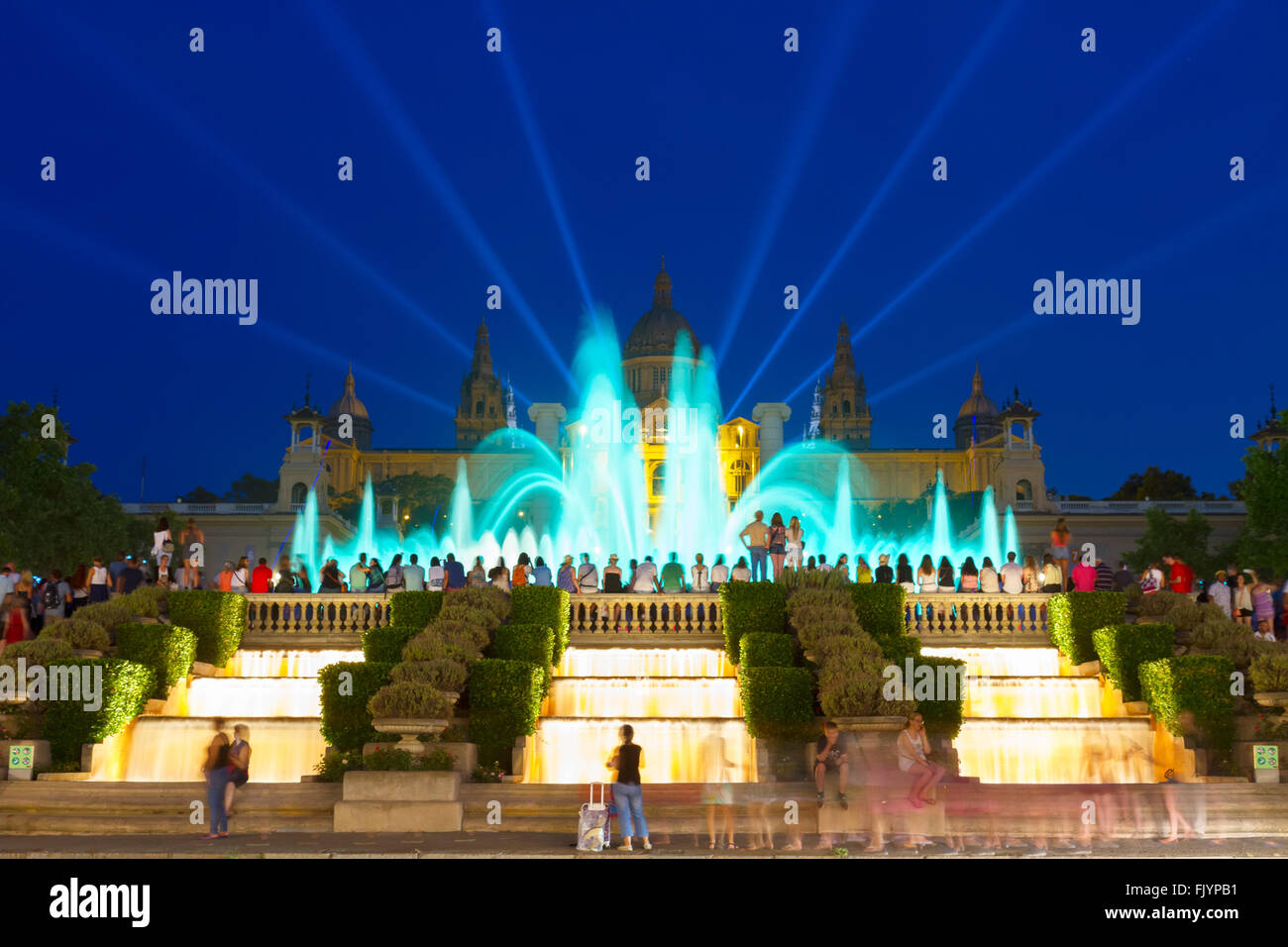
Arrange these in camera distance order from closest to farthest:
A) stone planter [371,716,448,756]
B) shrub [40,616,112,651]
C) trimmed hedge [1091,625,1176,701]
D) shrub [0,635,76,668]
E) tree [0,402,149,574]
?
stone planter [371,716,448,756]
shrub [0,635,76,668]
shrub [40,616,112,651]
trimmed hedge [1091,625,1176,701]
tree [0,402,149,574]

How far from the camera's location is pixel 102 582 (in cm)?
2680

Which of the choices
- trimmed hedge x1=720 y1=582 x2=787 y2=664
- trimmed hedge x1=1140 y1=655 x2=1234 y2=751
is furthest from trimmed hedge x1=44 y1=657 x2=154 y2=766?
trimmed hedge x1=1140 y1=655 x2=1234 y2=751

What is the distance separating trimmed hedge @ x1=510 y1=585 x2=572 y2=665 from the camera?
24547 mm

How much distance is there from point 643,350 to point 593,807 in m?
142

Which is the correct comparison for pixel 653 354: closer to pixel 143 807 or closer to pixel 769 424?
pixel 769 424

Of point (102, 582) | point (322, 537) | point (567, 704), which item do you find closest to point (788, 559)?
point (567, 704)

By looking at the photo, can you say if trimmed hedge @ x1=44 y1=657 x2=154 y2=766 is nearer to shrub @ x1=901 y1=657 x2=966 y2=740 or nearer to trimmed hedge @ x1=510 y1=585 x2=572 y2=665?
trimmed hedge @ x1=510 y1=585 x2=572 y2=665

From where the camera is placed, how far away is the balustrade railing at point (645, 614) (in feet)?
87.9

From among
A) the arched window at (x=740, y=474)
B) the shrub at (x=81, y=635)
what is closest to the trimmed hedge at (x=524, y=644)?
the shrub at (x=81, y=635)

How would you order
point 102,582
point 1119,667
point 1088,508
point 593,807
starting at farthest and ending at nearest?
1. point 1088,508
2. point 102,582
3. point 1119,667
4. point 593,807

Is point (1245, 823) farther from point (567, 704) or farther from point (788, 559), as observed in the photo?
point (788, 559)

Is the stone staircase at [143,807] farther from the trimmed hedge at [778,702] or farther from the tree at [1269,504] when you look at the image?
the tree at [1269,504]

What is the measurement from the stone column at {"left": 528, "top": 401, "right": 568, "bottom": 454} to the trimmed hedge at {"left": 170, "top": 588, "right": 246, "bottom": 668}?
103298mm

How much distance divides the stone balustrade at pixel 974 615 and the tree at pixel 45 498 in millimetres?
39841
